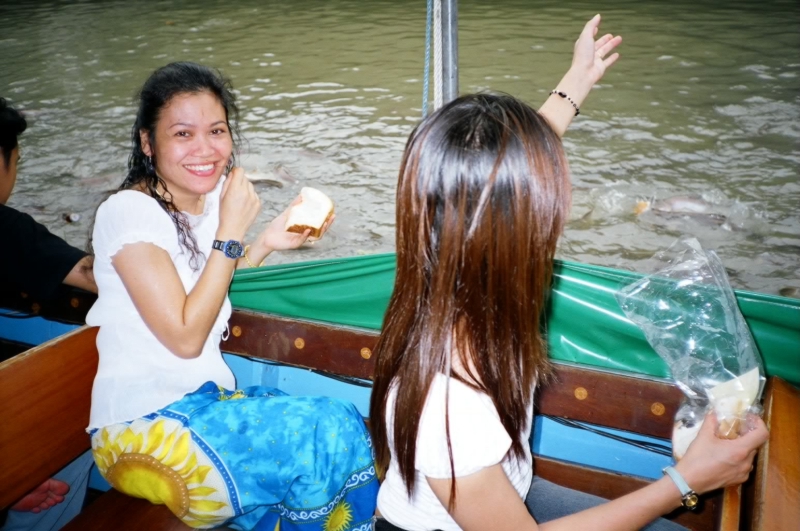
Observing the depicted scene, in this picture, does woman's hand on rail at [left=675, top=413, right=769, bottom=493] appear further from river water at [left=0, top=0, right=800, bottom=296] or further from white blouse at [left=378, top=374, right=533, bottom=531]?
river water at [left=0, top=0, right=800, bottom=296]

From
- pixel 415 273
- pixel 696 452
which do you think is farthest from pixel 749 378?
pixel 415 273

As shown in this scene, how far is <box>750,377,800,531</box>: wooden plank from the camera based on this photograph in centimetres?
106

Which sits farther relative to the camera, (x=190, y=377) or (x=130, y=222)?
(x=190, y=377)

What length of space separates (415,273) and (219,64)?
28.0ft

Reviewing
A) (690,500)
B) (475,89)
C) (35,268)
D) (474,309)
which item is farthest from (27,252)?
(475,89)

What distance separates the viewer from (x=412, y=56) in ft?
27.7

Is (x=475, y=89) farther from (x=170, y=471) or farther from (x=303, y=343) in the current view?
(x=170, y=471)

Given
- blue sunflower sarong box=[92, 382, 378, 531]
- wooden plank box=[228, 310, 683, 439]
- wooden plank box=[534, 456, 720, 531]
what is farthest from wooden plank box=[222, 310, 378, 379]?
wooden plank box=[534, 456, 720, 531]

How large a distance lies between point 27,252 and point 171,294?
734 mm

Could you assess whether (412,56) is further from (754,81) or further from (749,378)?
(749,378)

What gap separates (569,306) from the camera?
1.69 meters

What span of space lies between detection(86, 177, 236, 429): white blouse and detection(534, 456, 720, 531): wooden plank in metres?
0.93

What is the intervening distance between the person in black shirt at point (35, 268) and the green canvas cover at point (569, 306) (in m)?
0.50

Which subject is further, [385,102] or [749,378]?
[385,102]
